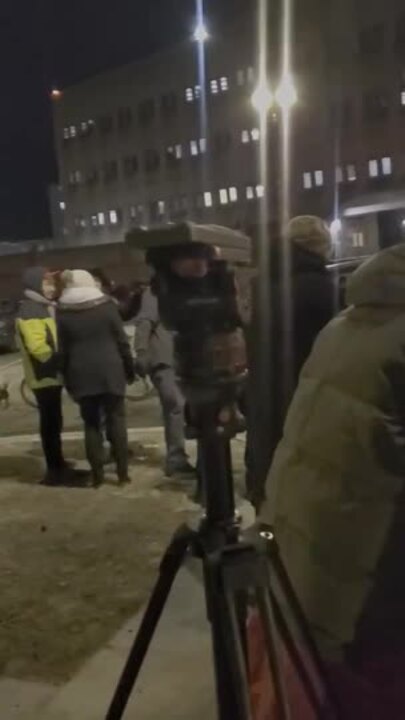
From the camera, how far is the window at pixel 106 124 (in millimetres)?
76875

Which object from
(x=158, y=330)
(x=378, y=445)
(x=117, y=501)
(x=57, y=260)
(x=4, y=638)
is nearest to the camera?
(x=378, y=445)

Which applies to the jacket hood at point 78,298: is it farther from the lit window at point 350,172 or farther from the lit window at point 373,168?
the lit window at point 350,172

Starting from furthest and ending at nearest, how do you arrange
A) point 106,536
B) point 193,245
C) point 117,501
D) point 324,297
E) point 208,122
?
point 208,122, point 117,501, point 106,536, point 324,297, point 193,245

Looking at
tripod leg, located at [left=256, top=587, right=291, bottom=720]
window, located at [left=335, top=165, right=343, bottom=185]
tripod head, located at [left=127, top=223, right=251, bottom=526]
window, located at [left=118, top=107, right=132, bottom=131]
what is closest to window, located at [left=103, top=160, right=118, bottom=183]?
window, located at [left=118, top=107, right=132, bottom=131]

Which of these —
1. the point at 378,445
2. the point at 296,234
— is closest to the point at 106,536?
the point at 296,234

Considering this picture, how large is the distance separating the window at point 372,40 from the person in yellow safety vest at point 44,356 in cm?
5552

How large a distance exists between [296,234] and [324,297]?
11.7 inches

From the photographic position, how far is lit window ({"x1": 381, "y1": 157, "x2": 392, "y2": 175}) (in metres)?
61.0

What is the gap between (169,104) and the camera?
239ft

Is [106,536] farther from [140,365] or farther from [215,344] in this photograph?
[215,344]

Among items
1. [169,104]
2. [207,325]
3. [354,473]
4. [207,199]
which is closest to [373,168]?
[207,199]

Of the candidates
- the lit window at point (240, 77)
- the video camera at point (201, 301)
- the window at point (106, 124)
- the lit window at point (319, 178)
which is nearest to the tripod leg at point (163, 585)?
the video camera at point (201, 301)

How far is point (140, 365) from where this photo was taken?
26.7 feet

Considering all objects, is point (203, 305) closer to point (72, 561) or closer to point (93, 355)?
point (72, 561)
